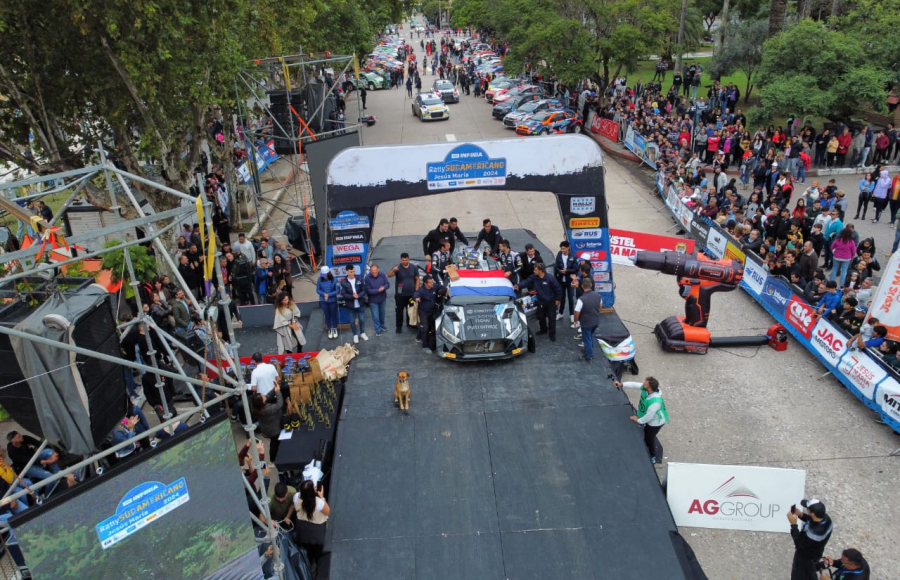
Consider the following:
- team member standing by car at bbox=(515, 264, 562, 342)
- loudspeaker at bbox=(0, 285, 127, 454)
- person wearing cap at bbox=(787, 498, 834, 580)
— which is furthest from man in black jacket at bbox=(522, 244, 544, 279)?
loudspeaker at bbox=(0, 285, 127, 454)

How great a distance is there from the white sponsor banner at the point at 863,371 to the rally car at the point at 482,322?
17.6ft

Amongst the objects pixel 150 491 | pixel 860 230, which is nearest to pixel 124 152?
pixel 150 491

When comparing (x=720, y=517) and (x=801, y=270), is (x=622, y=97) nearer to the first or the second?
(x=801, y=270)

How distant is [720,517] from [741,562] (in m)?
0.57

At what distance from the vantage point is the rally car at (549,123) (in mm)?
30422

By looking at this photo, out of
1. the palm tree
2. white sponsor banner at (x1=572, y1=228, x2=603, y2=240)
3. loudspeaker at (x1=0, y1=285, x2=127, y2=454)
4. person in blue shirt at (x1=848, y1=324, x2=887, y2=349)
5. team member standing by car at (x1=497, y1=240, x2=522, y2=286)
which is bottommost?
person in blue shirt at (x1=848, y1=324, x2=887, y2=349)

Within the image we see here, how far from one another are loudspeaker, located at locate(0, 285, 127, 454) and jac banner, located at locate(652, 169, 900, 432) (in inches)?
430

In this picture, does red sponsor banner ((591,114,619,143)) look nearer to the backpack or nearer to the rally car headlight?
the backpack

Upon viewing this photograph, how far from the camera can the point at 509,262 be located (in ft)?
45.1

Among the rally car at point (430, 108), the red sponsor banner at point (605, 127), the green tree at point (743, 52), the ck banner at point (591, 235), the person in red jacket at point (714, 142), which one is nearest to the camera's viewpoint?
the ck banner at point (591, 235)

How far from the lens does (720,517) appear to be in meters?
8.79

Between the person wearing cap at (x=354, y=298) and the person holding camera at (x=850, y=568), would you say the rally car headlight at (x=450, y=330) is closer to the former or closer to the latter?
the person wearing cap at (x=354, y=298)

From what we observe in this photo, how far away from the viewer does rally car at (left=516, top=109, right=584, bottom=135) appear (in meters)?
30.4

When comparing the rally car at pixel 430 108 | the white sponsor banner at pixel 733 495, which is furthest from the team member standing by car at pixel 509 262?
the rally car at pixel 430 108
